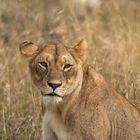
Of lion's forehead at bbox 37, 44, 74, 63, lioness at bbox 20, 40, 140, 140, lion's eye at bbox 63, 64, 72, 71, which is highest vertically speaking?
lion's forehead at bbox 37, 44, 74, 63

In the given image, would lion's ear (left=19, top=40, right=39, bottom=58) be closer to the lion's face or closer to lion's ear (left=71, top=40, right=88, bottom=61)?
the lion's face

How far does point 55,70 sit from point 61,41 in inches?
122

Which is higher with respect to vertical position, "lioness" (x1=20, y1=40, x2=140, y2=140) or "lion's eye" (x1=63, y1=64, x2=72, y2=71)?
"lion's eye" (x1=63, y1=64, x2=72, y2=71)

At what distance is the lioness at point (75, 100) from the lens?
5.01m

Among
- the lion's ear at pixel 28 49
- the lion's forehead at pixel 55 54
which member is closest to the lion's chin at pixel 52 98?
the lion's forehead at pixel 55 54

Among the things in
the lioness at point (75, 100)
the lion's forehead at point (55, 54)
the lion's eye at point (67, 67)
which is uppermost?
the lion's forehead at point (55, 54)

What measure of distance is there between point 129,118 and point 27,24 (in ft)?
12.0

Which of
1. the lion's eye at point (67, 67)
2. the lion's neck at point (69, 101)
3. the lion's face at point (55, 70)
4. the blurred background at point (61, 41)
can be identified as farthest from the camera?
the blurred background at point (61, 41)

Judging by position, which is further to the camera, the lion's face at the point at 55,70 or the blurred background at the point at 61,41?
the blurred background at the point at 61,41

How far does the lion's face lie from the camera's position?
4.93 meters

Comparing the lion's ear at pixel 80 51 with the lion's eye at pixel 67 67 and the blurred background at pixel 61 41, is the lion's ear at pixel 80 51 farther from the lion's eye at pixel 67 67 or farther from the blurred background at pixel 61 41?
the blurred background at pixel 61 41

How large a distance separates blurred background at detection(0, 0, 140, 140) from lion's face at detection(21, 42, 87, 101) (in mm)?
1002

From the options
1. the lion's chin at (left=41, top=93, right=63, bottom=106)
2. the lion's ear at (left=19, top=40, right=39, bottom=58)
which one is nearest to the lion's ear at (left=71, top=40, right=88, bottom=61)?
the lion's ear at (left=19, top=40, right=39, bottom=58)

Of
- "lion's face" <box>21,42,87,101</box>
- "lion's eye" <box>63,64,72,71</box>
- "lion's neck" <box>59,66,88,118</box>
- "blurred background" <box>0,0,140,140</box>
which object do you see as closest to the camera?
"lion's face" <box>21,42,87,101</box>
